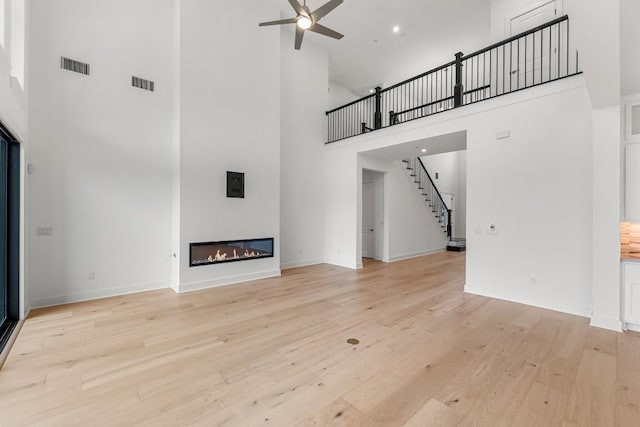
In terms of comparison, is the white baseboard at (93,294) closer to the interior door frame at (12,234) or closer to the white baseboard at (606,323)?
the interior door frame at (12,234)

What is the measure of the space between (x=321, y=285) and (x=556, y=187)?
3871mm

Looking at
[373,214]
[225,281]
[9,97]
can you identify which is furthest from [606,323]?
[9,97]

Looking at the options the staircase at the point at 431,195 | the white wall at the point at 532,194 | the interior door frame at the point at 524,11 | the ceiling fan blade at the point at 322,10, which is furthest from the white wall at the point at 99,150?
the interior door frame at the point at 524,11

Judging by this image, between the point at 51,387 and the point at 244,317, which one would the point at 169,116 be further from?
the point at 51,387

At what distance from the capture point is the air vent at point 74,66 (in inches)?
158

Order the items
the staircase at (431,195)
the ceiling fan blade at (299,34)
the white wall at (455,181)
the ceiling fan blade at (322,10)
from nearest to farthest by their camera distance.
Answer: the ceiling fan blade at (322,10)
the ceiling fan blade at (299,34)
the staircase at (431,195)
the white wall at (455,181)

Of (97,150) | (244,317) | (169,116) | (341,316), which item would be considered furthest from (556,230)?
(97,150)

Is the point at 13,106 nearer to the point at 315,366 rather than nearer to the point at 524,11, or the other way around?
the point at 315,366

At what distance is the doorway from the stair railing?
1.30m

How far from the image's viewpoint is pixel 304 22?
388cm

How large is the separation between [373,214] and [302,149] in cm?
273

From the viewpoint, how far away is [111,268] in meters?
4.36

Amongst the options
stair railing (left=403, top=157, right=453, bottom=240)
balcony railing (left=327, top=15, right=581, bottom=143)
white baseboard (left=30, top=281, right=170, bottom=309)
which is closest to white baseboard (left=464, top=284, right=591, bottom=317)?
balcony railing (left=327, top=15, right=581, bottom=143)

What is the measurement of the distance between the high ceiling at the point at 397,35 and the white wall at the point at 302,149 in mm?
647
